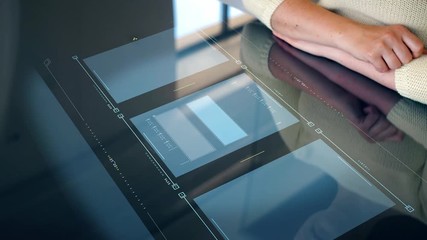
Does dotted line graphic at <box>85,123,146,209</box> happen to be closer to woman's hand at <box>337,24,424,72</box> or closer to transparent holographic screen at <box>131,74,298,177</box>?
transparent holographic screen at <box>131,74,298,177</box>

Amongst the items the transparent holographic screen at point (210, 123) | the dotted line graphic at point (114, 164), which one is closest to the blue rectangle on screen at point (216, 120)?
the transparent holographic screen at point (210, 123)

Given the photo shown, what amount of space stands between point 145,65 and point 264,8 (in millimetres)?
238

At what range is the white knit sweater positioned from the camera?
3.08 ft

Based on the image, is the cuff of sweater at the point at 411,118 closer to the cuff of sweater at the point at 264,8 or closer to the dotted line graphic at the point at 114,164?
the cuff of sweater at the point at 264,8

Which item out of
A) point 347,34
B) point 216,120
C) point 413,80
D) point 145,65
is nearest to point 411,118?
point 413,80

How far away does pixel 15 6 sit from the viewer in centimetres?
119

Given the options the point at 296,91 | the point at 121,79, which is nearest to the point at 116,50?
the point at 121,79

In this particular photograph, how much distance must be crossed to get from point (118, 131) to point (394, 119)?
409mm

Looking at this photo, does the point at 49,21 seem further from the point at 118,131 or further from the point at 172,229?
the point at 172,229

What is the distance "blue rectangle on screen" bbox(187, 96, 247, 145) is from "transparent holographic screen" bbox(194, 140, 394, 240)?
0.08 metres

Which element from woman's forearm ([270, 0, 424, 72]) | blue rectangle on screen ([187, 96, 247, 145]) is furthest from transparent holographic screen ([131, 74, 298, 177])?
woman's forearm ([270, 0, 424, 72])

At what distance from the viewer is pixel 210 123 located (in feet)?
3.02

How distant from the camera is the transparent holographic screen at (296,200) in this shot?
772 mm

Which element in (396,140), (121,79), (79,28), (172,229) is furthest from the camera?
(79,28)
